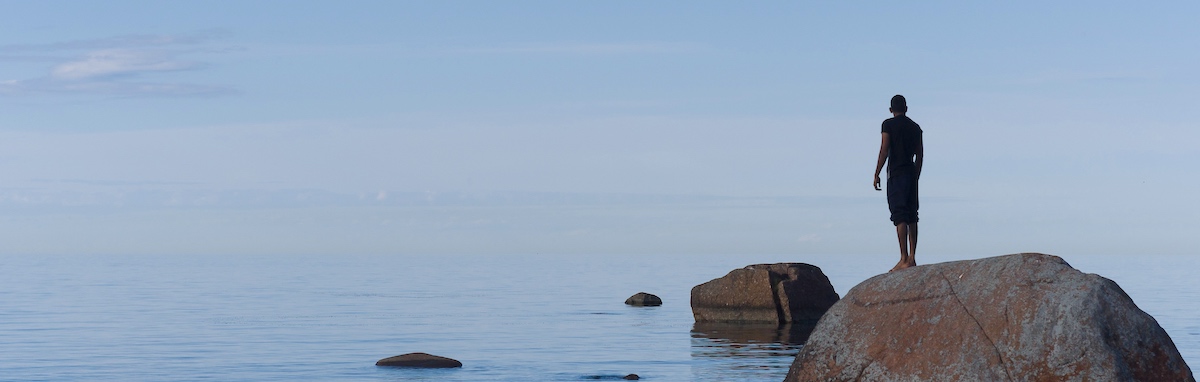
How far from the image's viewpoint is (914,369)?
12.2 meters

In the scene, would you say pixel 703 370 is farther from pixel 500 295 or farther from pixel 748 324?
pixel 500 295

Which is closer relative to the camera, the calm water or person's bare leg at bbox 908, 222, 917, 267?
person's bare leg at bbox 908, 222, 917, 267

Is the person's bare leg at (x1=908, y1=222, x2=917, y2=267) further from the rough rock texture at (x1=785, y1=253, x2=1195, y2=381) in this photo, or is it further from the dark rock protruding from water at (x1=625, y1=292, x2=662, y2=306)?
the dark rock protruding from water at (x1=625, y1=292, x2=662, y2=306)

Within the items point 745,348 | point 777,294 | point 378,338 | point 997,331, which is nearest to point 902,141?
point 997,331

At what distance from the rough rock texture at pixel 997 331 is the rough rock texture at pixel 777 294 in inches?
624

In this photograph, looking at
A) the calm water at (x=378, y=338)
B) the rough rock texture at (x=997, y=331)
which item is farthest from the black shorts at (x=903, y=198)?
the calm water at (x=378, y=338)

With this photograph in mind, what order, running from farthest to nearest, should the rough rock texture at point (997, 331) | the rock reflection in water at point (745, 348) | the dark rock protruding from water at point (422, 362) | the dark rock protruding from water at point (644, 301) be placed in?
the dark rock protruding from water at point (644, 301)
the dark rock protruding from water at point (422, 362)
the rock reflection in water at point (745, 348)
the rough rock texture at point (997, 331)

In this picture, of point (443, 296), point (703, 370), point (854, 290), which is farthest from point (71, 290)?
point (854, 290)

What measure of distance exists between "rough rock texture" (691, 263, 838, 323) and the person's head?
45.9 feet

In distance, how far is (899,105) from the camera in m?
15.0

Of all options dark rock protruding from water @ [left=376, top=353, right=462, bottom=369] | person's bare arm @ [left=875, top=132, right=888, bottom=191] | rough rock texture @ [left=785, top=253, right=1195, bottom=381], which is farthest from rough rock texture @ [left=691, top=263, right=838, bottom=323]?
rough rock texture @ [left=785, top=253, right=1195, bottom=381]

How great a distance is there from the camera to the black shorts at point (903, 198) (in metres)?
14.7

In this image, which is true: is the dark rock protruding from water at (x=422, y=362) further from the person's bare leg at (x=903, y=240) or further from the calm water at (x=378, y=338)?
the person's bare leg at (x=903, y=240)

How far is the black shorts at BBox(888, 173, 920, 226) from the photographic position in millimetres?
14688
